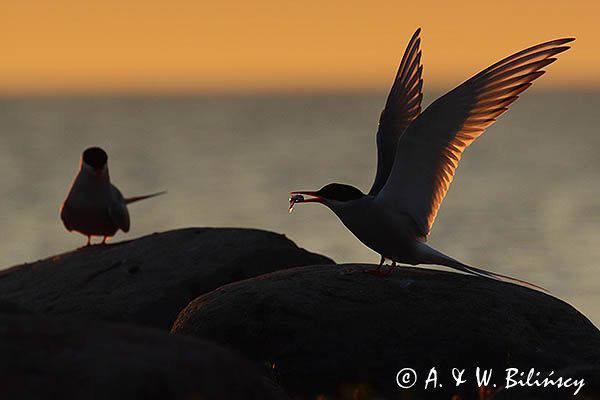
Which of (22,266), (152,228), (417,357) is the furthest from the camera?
(152,228)

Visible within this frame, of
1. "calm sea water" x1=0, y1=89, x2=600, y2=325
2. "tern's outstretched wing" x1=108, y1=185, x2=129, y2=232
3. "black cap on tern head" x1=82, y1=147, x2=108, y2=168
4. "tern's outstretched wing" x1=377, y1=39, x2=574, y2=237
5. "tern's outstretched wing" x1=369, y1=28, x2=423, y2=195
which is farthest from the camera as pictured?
"calm sea water" x1=0, y1=89, x2=600, y2=325

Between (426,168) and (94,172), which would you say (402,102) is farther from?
(94,172)

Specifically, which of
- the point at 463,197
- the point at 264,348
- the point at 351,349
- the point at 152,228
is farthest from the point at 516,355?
the point at 463,197

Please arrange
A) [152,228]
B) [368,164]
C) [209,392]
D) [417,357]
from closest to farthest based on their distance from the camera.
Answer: [209,392]
[417,357]
[152,228]
[368,164]

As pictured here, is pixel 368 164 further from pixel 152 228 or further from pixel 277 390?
pixel 277 390

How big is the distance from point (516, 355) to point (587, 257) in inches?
980

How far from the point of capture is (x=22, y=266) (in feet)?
39.3

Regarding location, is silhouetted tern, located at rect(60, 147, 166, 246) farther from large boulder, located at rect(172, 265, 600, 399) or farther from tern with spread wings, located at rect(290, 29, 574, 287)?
tern with spread wings, located at rect(290, 29, 574, 287)

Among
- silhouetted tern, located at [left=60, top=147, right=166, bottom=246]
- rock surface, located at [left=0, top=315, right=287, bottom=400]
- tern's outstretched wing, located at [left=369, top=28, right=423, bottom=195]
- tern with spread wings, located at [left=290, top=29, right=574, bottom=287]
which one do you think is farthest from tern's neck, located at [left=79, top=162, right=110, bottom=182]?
rock surface, located at [left=0, top=315, right=287, bottom=400]

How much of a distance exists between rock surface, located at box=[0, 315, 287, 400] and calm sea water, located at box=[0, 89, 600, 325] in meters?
17.6

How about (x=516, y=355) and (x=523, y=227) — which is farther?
(x=523, y=227)

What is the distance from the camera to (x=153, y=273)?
34.7ft

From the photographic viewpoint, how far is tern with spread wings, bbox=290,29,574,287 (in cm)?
847

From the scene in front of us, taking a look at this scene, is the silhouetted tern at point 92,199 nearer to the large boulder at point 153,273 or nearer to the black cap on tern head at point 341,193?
the large boulder at point 153,273
